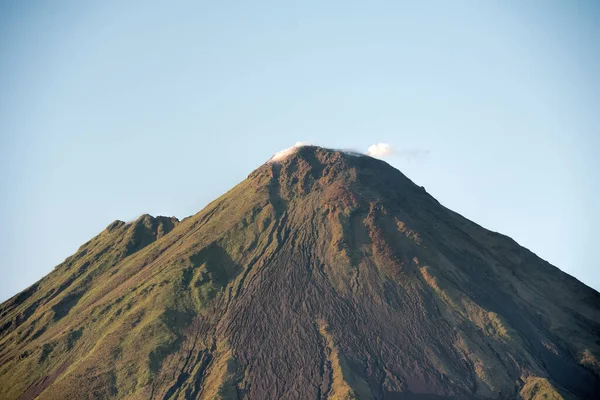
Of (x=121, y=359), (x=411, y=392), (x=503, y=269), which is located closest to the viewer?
(x=411, y=392)

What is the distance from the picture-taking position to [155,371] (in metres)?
144

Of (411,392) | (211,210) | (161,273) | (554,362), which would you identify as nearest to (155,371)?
(161,273)

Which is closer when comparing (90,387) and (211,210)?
(90,387)

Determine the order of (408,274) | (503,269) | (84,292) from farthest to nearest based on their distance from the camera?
(84,292)
(503,269)
(408,274)

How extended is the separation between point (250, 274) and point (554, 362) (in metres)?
63.0

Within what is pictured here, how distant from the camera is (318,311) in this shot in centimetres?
15425

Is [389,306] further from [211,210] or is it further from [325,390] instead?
[211,210]

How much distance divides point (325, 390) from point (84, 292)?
7912cm

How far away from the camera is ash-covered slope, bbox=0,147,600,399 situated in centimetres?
14125

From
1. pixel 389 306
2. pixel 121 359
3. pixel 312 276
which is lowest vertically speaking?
pixel 389 306

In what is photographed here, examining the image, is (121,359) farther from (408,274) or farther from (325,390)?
(408,274)

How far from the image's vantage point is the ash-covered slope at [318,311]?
141250mm

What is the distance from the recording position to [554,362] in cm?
15112

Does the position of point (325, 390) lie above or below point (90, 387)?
below
